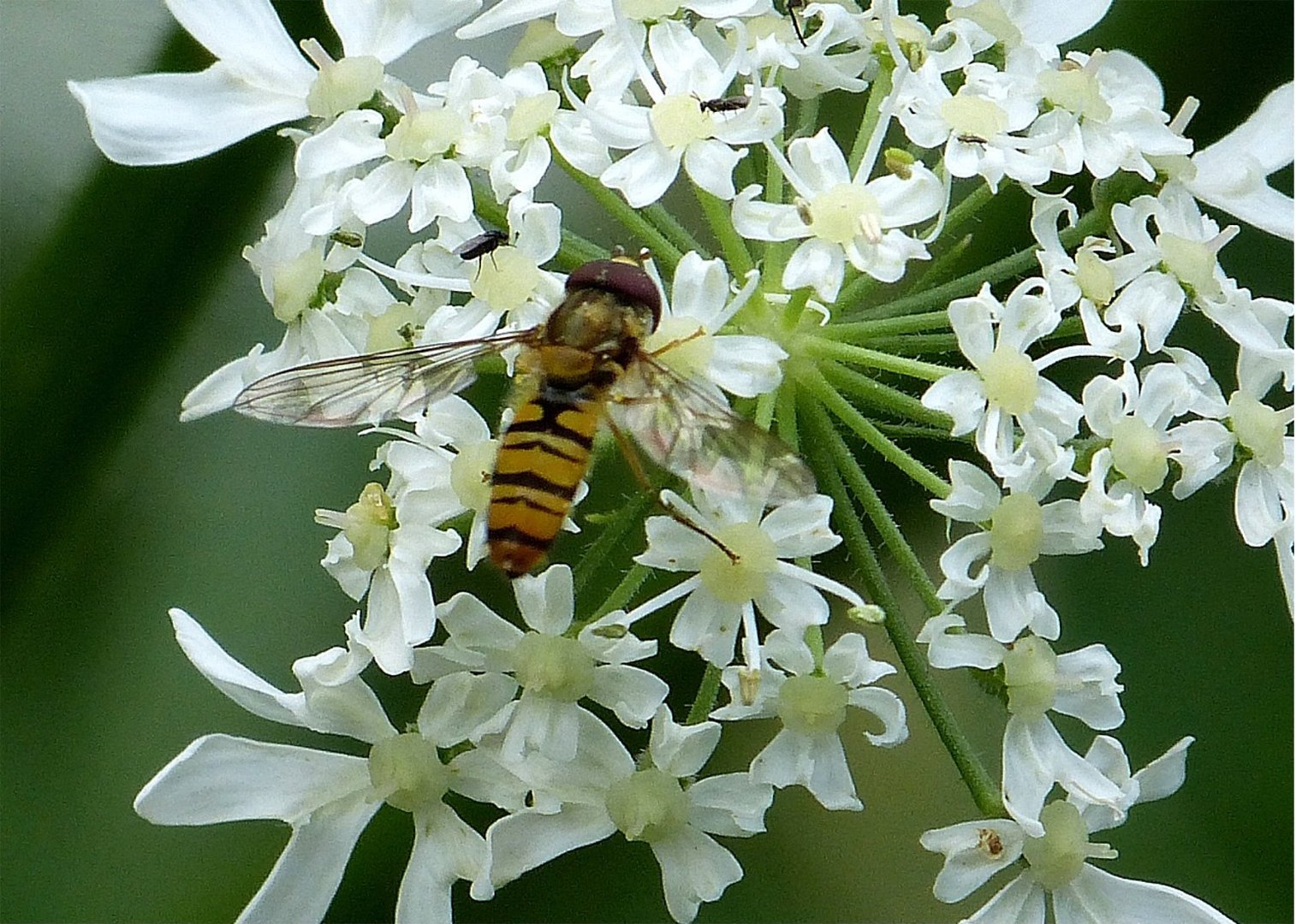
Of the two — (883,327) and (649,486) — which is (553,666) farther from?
(883,327)

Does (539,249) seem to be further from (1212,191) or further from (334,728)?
(1212,191)

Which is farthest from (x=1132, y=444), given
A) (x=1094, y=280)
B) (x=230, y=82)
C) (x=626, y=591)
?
(x=230, y=82)

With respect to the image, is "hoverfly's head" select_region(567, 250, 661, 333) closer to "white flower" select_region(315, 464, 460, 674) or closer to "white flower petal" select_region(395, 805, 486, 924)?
"white flower" select_region(315, 464, 460, 674)

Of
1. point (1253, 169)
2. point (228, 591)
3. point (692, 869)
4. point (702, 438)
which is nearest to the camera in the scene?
point (702, 438)

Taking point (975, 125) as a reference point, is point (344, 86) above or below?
above

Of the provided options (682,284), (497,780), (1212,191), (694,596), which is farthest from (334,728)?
(1212,191)

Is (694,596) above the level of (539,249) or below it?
below

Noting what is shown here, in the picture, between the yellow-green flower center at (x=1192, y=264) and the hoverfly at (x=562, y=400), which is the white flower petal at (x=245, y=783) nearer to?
the hoverfly at (x=562, y=400)

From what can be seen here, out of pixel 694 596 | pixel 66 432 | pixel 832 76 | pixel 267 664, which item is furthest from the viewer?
pixel 66 432
